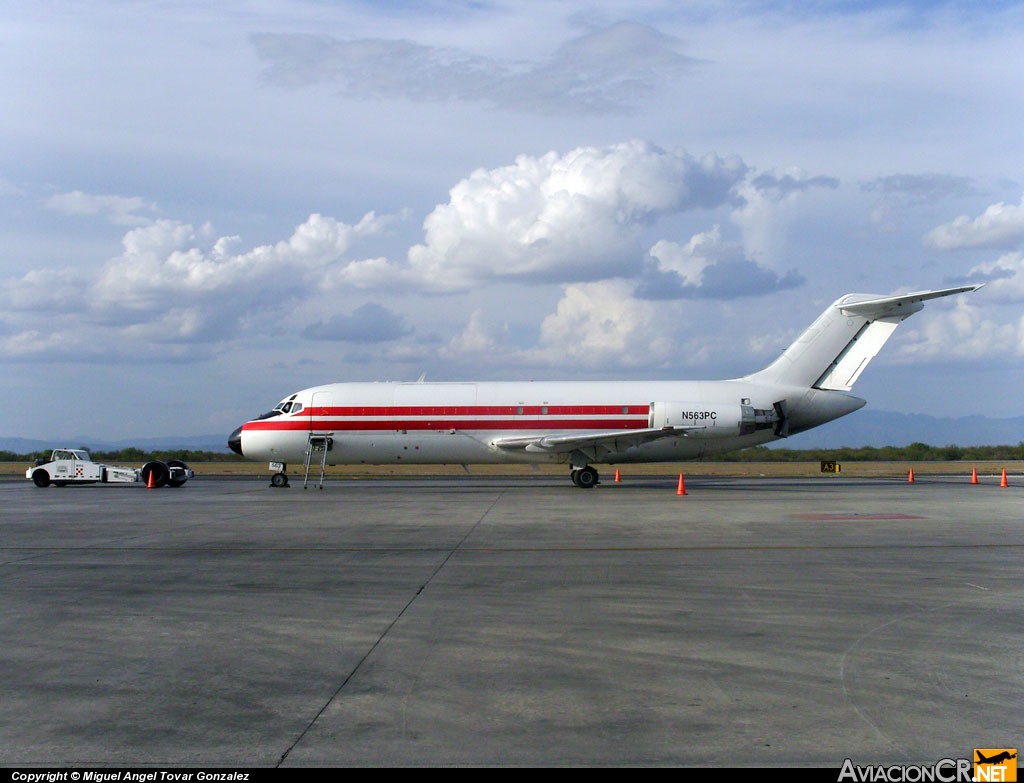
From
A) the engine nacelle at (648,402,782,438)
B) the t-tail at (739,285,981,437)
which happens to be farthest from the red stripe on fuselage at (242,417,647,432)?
the t-tail at (739,285,981,437)

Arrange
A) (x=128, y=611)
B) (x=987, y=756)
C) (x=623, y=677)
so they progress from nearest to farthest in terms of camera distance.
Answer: (x=987, y=756) < (x=623, y=677) < (x=128, y=611)

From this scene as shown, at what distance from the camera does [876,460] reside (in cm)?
7025

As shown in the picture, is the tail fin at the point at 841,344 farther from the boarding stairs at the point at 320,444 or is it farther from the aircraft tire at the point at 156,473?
the aircraft tire at the point at 156,473

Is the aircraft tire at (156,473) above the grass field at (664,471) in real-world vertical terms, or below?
above

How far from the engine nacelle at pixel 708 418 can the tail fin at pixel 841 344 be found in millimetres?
2179

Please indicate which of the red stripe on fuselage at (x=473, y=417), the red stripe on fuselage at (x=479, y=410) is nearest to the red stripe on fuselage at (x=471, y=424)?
the red stripe on fuselage at (x=473, y=417)

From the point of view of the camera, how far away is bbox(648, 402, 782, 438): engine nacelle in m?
32.5

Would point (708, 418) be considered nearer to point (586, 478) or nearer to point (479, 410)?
point (586, 478)

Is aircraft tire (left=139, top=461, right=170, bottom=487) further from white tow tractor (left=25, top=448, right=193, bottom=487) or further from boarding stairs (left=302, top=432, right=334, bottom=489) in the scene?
boarding stairs (left=302, top=432, right=334, bottom=489)

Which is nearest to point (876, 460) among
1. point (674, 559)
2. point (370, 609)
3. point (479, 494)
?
point (479, 494)

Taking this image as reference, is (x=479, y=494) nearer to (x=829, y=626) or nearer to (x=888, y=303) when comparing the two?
(x=888, y=303)

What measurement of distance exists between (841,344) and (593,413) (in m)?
8.98

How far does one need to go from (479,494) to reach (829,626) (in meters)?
20.8

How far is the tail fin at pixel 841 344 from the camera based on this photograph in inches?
1303
